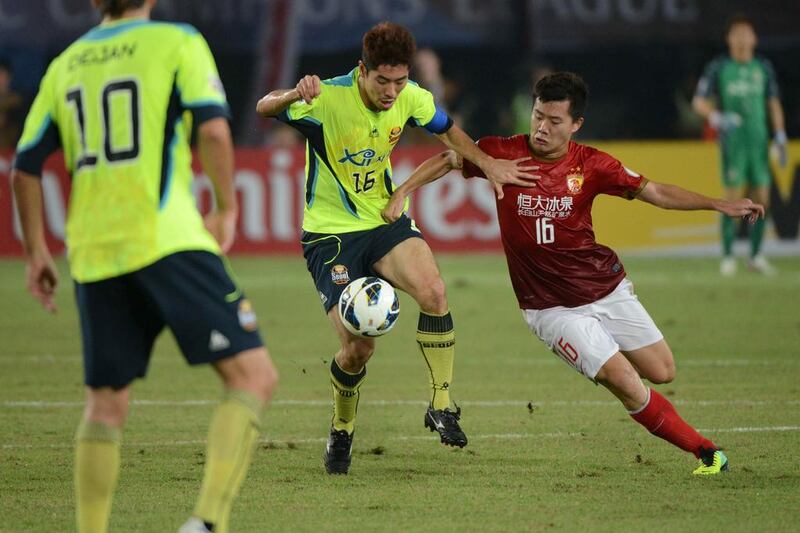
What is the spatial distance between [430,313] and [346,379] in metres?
0.54

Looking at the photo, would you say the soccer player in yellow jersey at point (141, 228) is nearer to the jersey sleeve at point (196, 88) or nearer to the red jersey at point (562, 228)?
the jersey sleeve at point (196, 88)

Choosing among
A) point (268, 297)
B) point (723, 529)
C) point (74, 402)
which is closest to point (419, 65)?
point (268, 297)

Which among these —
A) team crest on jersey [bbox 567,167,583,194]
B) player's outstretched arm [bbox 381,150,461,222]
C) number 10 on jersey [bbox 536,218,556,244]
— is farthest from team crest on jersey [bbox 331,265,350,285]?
team crest on jersey [bbox 567,167,583,194]

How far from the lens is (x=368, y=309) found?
6.77m

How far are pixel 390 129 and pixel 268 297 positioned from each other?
24.9 ft

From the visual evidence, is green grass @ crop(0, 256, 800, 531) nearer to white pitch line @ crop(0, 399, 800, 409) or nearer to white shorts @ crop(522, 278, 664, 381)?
white pitch line @ crop(0, 399, 800, 409)

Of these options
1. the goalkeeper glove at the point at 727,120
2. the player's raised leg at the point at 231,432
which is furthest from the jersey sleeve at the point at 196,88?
the goalkeeper glove at the point at 727,120

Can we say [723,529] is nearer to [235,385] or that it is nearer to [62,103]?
[235,385]

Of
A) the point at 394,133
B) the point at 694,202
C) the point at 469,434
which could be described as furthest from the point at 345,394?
the point at 694,202

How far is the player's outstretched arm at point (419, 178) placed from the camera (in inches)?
285

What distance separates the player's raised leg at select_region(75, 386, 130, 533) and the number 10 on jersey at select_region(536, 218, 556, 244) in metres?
2.83

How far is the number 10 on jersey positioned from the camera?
7074 mm

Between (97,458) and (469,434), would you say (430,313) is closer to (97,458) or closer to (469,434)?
(469,434)

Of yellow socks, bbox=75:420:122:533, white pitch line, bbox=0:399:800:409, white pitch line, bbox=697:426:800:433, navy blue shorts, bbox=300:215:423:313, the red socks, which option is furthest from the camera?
white pitch line, bbox=0:399:800:409
